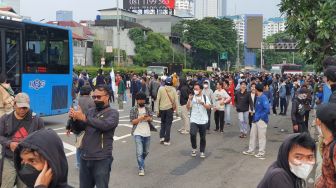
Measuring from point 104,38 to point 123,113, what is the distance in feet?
180

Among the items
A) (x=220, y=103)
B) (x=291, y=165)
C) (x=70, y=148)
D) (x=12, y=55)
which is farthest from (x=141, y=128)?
(x=12, y=55)

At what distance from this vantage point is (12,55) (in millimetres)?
15352

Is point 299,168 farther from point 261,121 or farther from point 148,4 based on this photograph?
point 148,4

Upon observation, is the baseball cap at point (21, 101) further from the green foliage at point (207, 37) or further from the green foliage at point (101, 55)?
the green foliage at point (207, 37)

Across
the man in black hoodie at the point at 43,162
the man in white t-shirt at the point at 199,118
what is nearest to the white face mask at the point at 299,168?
the man in black hoodie at the point at 43,162

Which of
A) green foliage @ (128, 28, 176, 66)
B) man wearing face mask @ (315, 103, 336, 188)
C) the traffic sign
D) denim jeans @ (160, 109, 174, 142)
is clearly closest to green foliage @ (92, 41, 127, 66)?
green foliage @ (128, 28, 176, 66)

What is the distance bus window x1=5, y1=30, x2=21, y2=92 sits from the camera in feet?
49.7

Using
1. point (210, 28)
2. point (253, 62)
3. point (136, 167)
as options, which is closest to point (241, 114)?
point (136, 167)

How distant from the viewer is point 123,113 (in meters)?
21.9

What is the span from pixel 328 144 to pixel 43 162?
2726 millimetres

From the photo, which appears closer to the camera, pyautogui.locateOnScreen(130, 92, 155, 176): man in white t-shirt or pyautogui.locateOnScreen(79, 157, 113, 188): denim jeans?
pyautogui.locateOnScreen(79, 157, 113, 188): denim jeans

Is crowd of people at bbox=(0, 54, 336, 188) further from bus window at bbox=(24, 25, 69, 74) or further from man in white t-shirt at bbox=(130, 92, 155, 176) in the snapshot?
bus window at bbox=(24, 25, 69, 74)

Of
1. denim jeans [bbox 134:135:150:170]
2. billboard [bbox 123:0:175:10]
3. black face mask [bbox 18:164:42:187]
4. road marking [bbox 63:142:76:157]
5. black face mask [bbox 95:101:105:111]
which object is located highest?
billboard [bbox 123:0:175:10]

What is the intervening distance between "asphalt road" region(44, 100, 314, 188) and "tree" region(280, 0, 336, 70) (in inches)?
109
